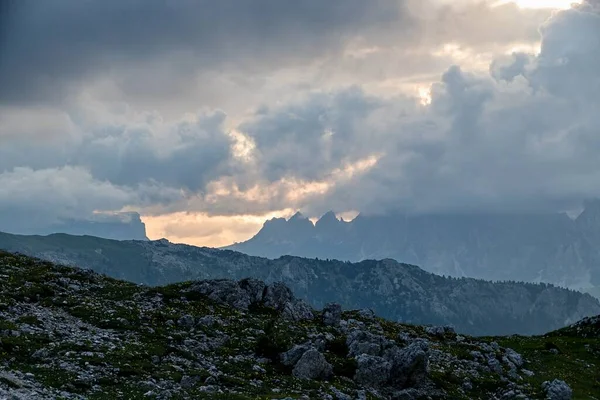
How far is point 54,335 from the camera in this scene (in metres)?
45.4

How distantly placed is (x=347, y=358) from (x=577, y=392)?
2570 centimetres

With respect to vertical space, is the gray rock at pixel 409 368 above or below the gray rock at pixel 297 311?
below

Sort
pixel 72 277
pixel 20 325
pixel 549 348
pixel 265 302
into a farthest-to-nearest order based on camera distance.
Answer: pixel 549 348
pixel 265 302
pixel 72 277
pixel 20 325

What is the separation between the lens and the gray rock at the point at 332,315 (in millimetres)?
A: 74625

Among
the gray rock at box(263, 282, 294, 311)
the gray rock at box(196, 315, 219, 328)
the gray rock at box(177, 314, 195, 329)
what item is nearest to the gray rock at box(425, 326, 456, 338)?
the gray rock at box(263, 282, 294, 311)

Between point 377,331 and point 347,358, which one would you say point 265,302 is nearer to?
point 377,331

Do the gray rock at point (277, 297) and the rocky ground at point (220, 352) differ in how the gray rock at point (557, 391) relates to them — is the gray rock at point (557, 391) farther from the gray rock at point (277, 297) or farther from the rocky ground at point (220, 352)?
the gray rock at point (277, 297)

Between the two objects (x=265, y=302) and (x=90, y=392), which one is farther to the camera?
(x=265, y=302)

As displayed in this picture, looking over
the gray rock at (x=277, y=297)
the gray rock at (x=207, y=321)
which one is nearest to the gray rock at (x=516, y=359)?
the gray rock at (x=277, y=297)

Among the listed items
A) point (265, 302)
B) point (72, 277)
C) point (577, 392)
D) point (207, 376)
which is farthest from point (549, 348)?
point (72, 277)

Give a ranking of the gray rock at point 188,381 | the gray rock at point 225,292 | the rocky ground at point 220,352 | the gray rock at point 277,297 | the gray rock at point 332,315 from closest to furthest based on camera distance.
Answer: the rocky ground at point 220,352 < the gray rock at point 188,381 < the gray rock at point 225,292 < the gray rock at point 277,297 < the gray rock at point 332,315

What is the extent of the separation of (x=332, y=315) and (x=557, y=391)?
29430 mm

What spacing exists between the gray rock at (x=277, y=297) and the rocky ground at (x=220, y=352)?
180mm

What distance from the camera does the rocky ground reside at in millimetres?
39500
